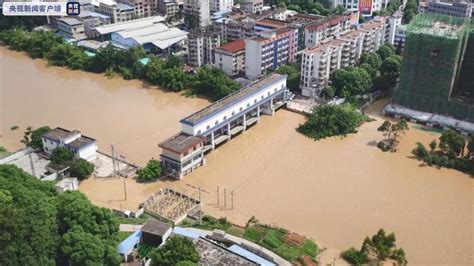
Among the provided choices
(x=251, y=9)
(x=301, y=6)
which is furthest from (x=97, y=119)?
(x=301, y=6)

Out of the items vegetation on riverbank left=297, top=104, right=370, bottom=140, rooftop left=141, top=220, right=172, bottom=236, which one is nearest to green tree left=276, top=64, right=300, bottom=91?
vegetation on riverbank left=297, top=104, right=370, bottom=140

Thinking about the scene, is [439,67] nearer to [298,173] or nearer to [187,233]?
[298,173]

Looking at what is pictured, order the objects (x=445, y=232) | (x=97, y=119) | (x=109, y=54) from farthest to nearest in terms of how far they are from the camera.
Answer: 1. (x=109, y=54)
2. (x=97, y=119)
3. (x=445, y=232)

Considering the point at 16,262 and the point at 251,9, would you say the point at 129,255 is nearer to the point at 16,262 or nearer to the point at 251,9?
the point at 16,262

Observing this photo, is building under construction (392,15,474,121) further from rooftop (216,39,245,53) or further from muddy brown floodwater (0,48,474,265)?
rooftop (216,39,245,53)

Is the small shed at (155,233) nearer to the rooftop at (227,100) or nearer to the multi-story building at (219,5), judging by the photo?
the rooftop at (227,100)

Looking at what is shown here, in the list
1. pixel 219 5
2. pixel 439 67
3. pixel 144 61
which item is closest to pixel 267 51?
pixel 144 61

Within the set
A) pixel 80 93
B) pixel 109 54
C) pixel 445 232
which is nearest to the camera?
pixel 445 232
